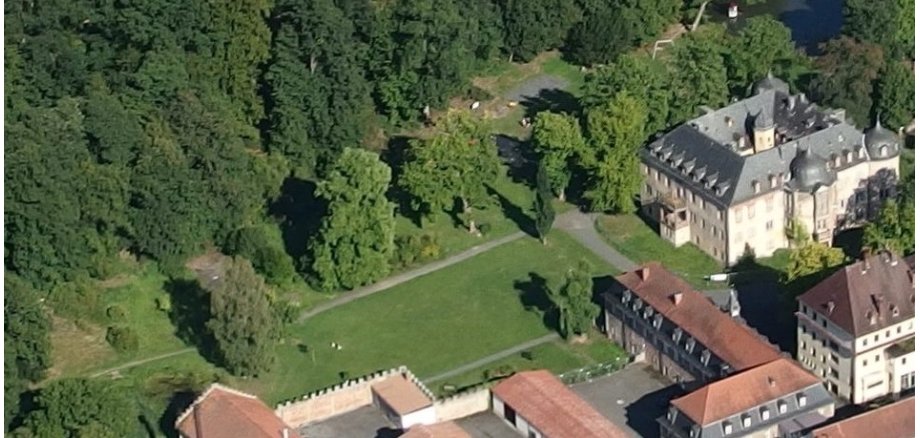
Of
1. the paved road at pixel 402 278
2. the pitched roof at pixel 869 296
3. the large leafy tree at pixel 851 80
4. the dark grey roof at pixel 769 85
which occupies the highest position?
the dark grey roof at pixel 769 85

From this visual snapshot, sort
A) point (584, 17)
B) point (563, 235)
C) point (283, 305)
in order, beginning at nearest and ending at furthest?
point (283, 305)
point (563, 235)
point (584, 17)

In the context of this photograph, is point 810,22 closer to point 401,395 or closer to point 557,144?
point 557,144

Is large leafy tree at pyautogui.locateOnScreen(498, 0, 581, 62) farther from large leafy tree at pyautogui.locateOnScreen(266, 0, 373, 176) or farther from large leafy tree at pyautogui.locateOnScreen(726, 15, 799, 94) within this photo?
large leafy tree at pyautogui.locateOnScreen(266, 0, 373, 176)

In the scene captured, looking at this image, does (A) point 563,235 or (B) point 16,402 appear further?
(A) point 563,235

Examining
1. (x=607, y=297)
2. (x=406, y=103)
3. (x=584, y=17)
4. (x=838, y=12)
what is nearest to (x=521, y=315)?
(x=607, y=297)

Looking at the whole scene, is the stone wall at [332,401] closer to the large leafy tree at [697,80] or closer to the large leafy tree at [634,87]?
the large leafy tree at [634,87]

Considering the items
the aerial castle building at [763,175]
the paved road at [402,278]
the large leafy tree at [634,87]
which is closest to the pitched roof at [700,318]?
the aerial castle building at [763,175]

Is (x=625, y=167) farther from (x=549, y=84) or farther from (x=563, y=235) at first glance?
(x=549, y=84)

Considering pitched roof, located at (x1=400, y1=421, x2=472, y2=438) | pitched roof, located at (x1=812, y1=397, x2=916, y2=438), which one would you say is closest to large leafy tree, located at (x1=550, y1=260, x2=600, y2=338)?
pitched roof, located at (x1=400, y1=421, x2=472, y2=438)
